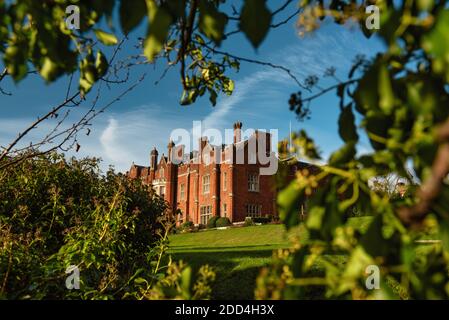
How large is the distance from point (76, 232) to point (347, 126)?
534 cm

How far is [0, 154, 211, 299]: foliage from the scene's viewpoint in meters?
4.57

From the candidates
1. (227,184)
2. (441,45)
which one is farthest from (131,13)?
(227,184)

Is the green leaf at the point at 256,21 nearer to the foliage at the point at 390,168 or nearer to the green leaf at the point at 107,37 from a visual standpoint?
the foliage at the point at 390,168

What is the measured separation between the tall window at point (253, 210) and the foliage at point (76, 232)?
3681 cm

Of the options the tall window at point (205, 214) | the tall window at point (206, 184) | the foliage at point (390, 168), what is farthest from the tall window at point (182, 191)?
the foliage at point (390, 168)

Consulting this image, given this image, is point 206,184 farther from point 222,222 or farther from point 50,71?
point 50,71

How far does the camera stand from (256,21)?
1.29 m

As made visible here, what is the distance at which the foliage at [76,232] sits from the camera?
4.57 meters

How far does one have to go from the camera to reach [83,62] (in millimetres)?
1909

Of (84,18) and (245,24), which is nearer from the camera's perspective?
(245,24)

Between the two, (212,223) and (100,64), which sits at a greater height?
(100,64)
